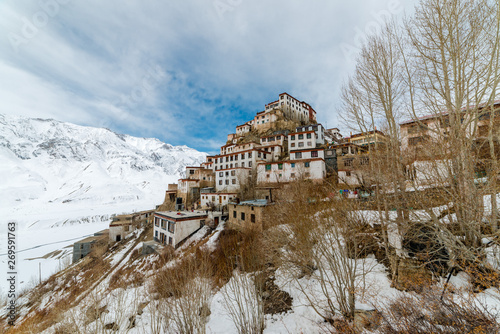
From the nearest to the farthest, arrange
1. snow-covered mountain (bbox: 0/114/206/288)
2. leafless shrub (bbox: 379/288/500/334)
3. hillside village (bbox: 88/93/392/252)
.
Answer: leafless shrub (bbox: 379/288/500/334) → hillside village (bbox: 88/93/392/252) → snow-covered mountain (bbox: 0/114/206/288)

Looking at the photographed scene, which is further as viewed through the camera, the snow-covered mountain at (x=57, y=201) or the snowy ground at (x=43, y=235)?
the snow-covered mountain at (x=57, y=201)

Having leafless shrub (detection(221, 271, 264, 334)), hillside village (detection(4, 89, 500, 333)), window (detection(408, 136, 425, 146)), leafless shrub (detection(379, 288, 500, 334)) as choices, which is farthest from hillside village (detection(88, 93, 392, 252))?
→ leafless shrub (detection(379, 288, 500, 334))

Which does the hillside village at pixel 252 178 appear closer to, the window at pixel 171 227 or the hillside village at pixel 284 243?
the window at pixel 171 227

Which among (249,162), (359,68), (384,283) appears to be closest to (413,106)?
(359,68)

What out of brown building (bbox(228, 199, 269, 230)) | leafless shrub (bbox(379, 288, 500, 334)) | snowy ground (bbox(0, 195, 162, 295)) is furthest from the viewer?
snowy ground (bbox(0, 195, 162, 295))

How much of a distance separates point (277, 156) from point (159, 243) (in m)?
29.0

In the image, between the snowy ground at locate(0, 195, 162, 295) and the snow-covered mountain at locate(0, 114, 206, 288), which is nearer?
the snowy ground at locate(0, 195, 162, 295)

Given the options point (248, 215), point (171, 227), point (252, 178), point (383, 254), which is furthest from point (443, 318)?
point (252, 178)

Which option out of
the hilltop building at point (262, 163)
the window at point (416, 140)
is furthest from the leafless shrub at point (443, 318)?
the hilltop building at point (262, 163)

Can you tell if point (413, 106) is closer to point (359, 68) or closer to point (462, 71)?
point (462, 71)

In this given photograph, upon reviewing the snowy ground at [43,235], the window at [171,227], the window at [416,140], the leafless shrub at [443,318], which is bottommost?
the snowy ground at [43,235]

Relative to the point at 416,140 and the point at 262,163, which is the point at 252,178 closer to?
the point at 262,163

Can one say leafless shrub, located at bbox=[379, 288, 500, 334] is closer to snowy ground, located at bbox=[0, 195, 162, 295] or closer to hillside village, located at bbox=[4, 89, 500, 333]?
hillside village, located at bbox=[4, 89, 500, 333]

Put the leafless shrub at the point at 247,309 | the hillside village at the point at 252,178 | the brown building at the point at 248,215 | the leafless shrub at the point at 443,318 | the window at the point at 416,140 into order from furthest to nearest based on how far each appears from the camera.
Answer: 1. the hillside village at the point at 252,178
2. the brown building at the point at 248,215
3. the leafless shrub at the point at 247,309
4. the window at the point at 416,140
5. the leafless shrub at the point at 443,318
